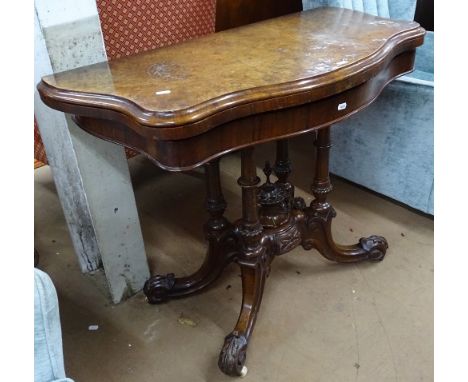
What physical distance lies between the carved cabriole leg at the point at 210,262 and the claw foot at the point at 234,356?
24 cm

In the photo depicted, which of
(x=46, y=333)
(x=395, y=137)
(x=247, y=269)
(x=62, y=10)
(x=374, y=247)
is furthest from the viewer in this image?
(x=395, y=137)

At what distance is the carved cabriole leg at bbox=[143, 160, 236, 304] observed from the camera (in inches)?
47.2

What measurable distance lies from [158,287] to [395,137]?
0.88 metres

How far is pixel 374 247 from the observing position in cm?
135

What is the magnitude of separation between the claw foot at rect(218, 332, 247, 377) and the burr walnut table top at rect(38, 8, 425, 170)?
0.53m

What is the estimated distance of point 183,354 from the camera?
44.9 inches

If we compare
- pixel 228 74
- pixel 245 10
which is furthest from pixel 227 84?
pixel 245 10

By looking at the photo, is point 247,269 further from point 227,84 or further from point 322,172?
point 227,84

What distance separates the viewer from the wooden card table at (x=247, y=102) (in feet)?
2.35

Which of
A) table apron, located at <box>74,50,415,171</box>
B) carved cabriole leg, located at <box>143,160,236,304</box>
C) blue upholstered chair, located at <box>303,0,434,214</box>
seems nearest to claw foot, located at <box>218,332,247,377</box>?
carved cabriole leg, located at <box>143,160,236,304</box>

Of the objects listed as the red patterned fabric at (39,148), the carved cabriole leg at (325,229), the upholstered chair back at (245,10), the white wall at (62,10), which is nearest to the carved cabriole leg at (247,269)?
the carved cabriole leg at (325,229)

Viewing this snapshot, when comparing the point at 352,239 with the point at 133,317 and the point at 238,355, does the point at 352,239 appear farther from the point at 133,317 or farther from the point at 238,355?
the point at 133,317

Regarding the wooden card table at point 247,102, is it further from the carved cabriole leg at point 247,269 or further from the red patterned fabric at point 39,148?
the red patterned fabric at point 39,148

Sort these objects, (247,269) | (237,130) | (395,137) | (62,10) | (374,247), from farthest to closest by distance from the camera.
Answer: (395,137) → (374,247) → (247,269) → (62,10) → (237,130)
